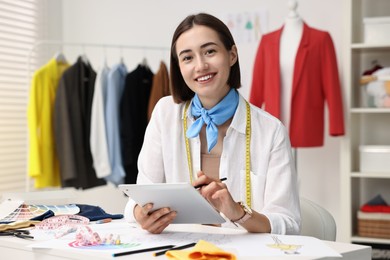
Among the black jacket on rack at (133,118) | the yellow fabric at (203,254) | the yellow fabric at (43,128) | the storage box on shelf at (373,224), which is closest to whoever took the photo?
the yellow fabric at (203,254)

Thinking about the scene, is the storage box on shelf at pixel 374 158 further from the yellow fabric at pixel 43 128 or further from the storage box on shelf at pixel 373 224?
the yellow fabric at pixel 43 128

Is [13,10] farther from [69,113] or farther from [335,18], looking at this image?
[335,18]

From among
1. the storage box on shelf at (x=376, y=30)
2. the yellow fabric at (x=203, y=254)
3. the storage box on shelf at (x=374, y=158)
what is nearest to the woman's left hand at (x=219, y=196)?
the yellow fabric at (x=203, y=254)

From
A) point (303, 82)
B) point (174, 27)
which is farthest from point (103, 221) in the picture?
point (174, 27)

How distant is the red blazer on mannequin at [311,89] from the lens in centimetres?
403

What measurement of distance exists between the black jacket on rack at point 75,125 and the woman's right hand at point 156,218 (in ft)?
8.67

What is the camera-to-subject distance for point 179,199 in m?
1.72

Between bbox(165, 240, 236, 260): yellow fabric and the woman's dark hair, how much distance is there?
0.92 m

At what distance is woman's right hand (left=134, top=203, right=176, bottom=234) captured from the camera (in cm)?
179

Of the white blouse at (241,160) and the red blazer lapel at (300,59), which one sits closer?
the white blouse at (241,160)

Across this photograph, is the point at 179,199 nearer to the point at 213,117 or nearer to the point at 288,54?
the point at 213,117

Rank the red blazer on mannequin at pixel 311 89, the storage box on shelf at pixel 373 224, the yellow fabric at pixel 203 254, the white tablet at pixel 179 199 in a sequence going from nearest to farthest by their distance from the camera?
1. the yellow fabric at pixel 203 254
2. the white tablet at pixel 179 199
3. the storage box on shelf at pixel 373 224
4. the red blazer on mannequin at pixel 311 89

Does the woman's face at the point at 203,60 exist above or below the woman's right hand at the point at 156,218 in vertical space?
above

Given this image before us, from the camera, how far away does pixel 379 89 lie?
3.99m
